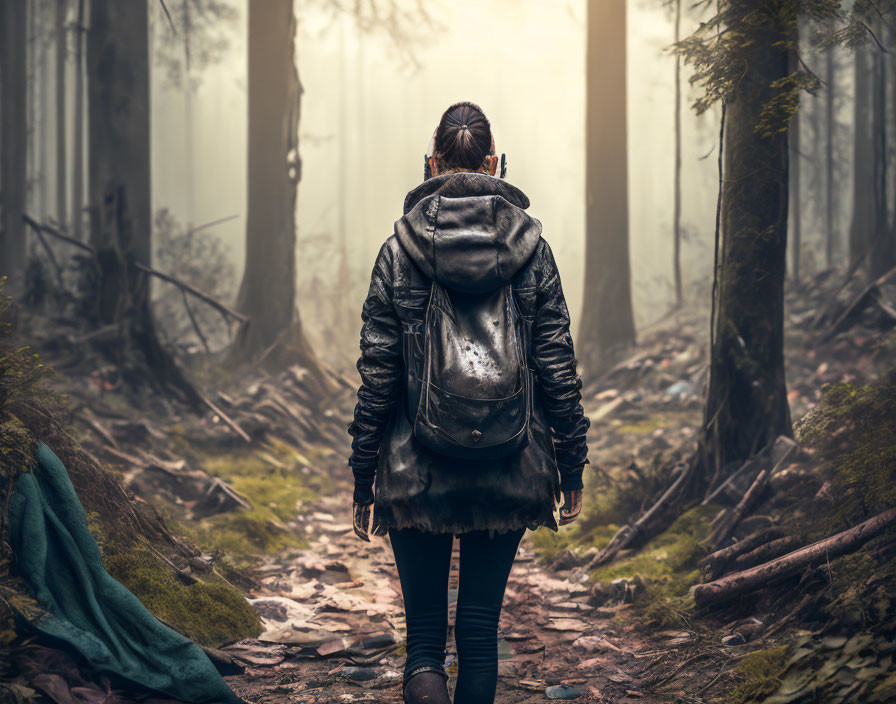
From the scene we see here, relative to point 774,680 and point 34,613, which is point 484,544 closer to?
A: point 774,680

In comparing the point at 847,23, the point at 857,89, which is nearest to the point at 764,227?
the point at 847,23

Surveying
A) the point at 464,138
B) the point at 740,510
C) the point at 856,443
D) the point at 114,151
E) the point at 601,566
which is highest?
the point at 114,151

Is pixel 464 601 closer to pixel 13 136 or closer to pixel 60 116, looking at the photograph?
pixel 13 136

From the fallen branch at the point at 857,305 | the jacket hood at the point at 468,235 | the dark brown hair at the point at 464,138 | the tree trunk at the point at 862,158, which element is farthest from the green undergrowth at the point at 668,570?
the tree trunk at the point at 862,158

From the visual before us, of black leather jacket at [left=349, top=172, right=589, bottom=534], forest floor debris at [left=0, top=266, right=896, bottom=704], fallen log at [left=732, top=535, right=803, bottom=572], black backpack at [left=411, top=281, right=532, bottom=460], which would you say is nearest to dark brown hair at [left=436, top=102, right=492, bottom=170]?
black leather jacket at [left=349, top=172, right=589, bottom=534]

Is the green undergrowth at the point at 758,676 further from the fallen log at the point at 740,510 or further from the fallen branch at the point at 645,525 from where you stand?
the fallen branch at the point at 645,525

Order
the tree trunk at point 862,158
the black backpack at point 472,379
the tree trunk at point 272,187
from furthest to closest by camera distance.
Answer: the tree trunk at point 272,187 → the tree trunk at point 862,158 → the black backpack at point 472,379

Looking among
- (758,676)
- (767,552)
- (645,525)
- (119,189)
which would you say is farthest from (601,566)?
(119,189)

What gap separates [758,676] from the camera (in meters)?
3.43

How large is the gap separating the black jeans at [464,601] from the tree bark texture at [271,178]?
9844 millimetres

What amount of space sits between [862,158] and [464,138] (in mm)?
13264

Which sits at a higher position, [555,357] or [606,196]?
[606,196]

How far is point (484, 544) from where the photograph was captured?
2.72 meters

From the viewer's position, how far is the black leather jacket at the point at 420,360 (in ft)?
8.65
